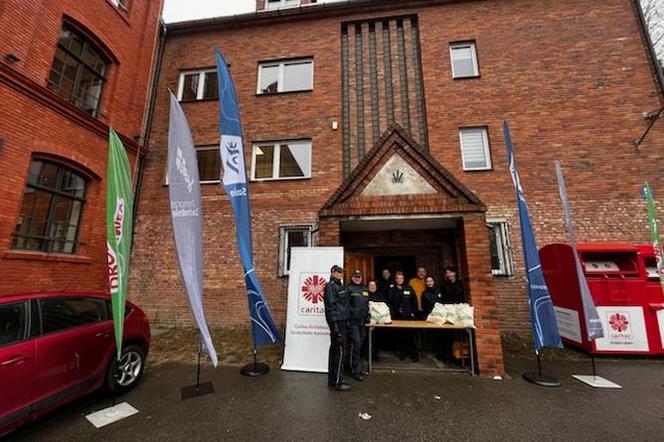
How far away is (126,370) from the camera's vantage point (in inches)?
173

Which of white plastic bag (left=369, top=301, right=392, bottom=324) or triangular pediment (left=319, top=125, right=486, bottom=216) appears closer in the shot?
white plastic bag (left=369, top=301, right=392, bottom=324)

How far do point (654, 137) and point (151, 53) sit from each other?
16363 millimetres

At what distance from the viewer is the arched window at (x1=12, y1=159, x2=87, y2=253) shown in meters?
6.73

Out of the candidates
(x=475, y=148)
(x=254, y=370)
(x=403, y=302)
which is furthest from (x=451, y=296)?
(x=475, y=148)

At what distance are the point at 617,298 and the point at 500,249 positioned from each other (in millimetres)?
2510

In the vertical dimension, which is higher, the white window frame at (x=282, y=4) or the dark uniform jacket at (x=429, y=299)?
the white window frame at (x=282, y=4)

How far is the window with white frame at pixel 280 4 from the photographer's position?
39.6 ft

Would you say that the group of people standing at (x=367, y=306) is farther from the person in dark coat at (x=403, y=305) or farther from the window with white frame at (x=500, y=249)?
the window with white frame at (x=500, y=249)

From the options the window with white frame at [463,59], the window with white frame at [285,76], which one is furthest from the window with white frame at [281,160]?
the window with white frame at [463,59]

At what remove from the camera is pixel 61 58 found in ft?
25.5

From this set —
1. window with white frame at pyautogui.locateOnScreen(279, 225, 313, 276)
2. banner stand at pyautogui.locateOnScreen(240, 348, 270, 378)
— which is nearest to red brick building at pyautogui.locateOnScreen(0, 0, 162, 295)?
window with white frame at pyautogui.locateOnScreen(279, 225, 313, 276)

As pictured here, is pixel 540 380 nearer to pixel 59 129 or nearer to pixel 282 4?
pixel 59 129

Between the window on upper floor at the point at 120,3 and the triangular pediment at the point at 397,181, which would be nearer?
the triangular pediment at the point at 397,181

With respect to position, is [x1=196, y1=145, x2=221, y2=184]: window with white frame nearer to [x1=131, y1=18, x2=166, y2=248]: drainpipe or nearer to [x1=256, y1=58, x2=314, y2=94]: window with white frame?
[x1=131, y1=18, x2=166, y2=248]: drainpipe
